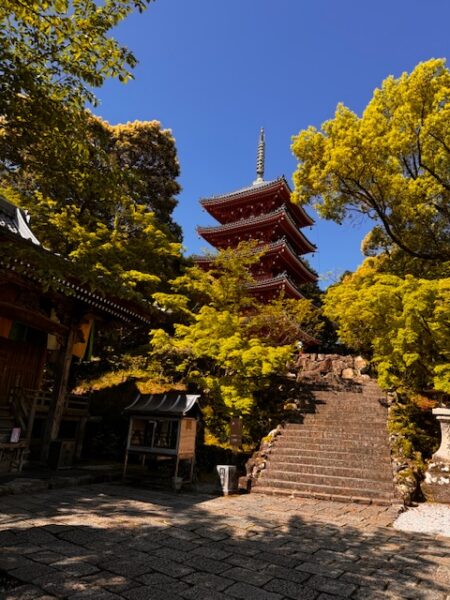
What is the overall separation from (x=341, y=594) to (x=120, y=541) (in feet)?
8.32

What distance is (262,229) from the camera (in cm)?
2512

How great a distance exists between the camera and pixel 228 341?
422 inches

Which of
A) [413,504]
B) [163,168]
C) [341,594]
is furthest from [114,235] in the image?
[341,594]

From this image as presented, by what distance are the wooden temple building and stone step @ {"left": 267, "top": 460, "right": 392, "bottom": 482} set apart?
5134 millimetres

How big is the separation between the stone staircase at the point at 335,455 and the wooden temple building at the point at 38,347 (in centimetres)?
514

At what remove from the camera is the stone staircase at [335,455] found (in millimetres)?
8750

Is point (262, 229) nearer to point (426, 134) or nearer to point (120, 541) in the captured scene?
point (426, 134)

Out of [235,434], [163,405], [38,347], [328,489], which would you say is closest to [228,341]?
[235,434]

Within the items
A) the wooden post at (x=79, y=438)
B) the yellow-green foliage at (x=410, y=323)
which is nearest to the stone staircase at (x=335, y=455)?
the yellow-green foliage at (x=410, y=323)

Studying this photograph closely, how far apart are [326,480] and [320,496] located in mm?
618

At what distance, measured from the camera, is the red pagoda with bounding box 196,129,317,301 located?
22828 mm

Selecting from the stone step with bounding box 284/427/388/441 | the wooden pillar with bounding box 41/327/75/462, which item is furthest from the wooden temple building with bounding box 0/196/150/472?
the stone step with bounding box 284/427/388/441

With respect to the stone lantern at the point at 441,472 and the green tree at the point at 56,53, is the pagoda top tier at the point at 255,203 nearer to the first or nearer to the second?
the stone lantern at the point at 441,472

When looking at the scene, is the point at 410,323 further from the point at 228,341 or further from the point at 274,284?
the point at 274,284
